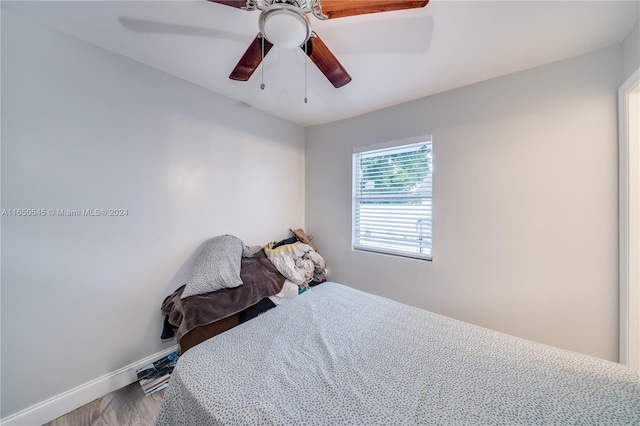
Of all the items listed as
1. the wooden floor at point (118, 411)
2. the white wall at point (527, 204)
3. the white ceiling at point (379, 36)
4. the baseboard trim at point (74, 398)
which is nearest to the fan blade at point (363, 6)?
the white ceiling at point (379, 36)

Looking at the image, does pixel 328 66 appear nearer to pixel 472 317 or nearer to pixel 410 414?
pixel 410 414

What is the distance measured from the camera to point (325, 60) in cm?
132

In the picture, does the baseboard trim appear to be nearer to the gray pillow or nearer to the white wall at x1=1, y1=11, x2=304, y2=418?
the white wall at x1=1, y1=11, x2=304, y2=418

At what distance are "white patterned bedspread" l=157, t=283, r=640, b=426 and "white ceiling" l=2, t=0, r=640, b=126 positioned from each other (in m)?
1.83

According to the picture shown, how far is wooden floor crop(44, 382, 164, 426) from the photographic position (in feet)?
→ 4.59

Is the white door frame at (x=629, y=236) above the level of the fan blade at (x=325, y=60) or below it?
below

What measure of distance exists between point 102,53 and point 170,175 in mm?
922

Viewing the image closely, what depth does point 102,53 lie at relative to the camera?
156 cm

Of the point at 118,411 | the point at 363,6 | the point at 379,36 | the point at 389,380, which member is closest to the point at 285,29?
the point at 363,6

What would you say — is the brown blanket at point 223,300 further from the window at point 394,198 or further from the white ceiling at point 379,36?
the white ceiling at point 379,36

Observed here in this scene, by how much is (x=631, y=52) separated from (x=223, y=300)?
315 cm

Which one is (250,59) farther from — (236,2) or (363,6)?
(363,6)

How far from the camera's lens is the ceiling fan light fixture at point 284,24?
3.15 feet

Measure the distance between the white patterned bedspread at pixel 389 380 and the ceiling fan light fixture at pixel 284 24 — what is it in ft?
5.12
